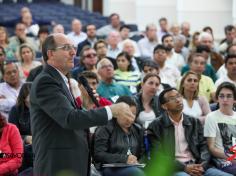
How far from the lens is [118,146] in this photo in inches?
235

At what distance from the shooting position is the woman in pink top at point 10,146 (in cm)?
578

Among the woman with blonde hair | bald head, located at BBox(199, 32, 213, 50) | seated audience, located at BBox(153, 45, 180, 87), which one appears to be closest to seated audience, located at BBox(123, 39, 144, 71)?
seated audience, located at BBox(153, 45, 180, 87)

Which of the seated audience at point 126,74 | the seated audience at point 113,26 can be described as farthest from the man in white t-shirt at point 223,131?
the seated audience at point 113,26

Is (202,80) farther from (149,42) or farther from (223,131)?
(149,42)

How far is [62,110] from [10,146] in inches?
92.2

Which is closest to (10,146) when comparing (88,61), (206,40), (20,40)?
(88,61)

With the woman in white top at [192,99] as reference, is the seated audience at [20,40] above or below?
above

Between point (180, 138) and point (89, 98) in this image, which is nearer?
point (180, 138)

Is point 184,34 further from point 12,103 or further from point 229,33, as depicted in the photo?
point 12,103

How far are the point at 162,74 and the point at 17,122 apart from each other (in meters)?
3.30

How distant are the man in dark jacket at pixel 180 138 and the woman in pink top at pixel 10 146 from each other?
1.28 meters

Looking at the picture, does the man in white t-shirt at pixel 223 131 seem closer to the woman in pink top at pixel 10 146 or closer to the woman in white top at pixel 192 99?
the woman in white top at pixel 192 99

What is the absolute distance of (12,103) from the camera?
24.2ft

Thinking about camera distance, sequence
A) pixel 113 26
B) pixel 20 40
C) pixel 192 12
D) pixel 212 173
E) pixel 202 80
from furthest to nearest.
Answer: pixel 192 12, pixel 113 26, pixel 20 40, pixel 202 80, pixel 212 173
